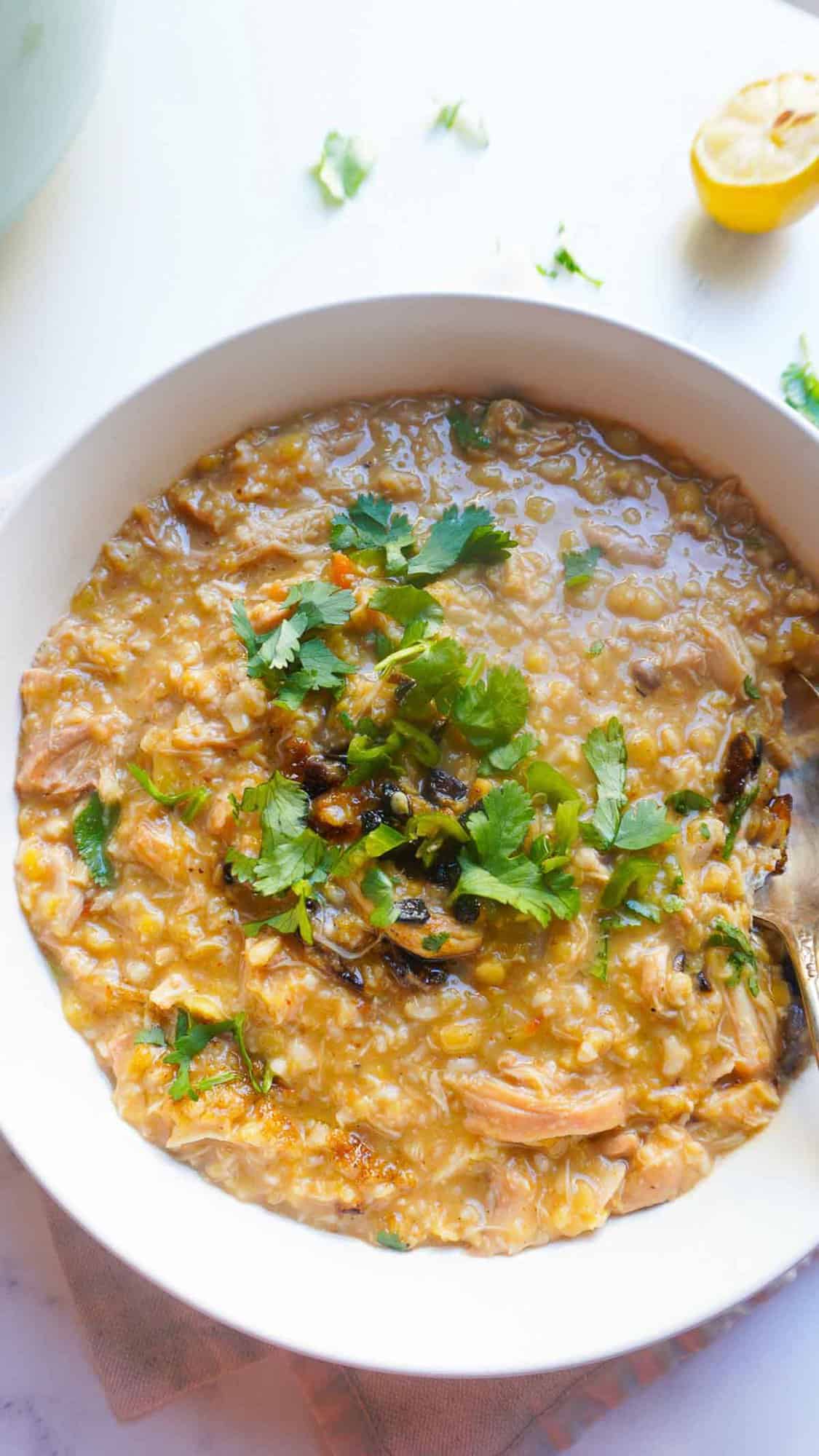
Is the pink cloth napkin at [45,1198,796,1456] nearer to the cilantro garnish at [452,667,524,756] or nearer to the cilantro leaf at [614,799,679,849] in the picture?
the cilantro leaf at [614,799,679,849]

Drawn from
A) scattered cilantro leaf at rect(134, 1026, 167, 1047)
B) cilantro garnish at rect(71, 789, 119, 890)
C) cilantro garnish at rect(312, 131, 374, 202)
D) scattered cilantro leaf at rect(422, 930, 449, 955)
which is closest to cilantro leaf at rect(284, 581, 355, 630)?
cilantro garnish at rect(71, 789, 119, 890)

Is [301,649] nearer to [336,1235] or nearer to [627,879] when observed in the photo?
[627,879]

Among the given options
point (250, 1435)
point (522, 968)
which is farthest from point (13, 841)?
point (250, 1435)

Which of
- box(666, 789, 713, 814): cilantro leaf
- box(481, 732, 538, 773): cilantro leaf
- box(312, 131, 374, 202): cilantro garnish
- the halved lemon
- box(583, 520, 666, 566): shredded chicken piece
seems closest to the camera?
box(481, 732, 538, 773): cilantro leaf

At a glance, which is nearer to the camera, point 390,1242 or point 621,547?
point 390,1242

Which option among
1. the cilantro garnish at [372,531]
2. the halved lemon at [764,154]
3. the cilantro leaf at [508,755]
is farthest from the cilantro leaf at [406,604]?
the halved lemon at [764,154]

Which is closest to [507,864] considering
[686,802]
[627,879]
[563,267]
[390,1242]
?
[627,879]

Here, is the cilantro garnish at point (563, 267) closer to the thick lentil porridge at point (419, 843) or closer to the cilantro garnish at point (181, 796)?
the thick lentil porridge at point (419, 843)
